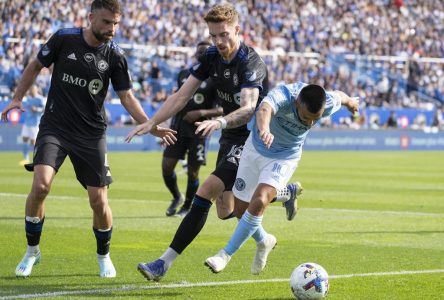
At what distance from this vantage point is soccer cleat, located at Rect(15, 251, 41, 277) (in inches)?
349

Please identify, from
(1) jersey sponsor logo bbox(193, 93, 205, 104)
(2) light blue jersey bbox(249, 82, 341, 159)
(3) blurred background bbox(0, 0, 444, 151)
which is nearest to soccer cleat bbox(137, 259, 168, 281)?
(2) light blue jersey bbox(249, 82, 341, 159)

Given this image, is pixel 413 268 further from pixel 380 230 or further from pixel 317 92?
pixel 380 230

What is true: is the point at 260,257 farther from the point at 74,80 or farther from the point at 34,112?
the point at 34,112

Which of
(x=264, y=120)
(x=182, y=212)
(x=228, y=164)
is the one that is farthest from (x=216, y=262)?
(x=182, y=212)

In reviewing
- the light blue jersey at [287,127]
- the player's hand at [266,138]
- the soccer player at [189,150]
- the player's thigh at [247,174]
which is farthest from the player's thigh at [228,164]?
the soccer player at [189,150]

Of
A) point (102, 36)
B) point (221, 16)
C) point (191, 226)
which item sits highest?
point (221, 16)

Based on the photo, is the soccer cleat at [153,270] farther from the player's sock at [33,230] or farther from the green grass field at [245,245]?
the player's sock at [33,230]

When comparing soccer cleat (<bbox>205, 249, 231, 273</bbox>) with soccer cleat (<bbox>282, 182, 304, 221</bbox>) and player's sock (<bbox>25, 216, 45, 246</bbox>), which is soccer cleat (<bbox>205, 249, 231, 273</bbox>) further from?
soccer cleat (<bbox>282, 182, 304, 221</bbox>)

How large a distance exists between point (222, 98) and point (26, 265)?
8.08 feet

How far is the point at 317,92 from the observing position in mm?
8273

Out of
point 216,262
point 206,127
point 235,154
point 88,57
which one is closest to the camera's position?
point 206,127

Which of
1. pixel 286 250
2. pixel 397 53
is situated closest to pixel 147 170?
pixel 286 250

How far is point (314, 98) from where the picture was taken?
27.1 ft

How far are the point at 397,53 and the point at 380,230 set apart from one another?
4029 centimetres
